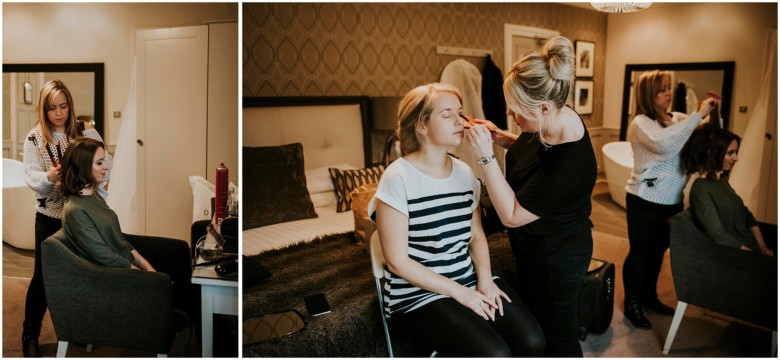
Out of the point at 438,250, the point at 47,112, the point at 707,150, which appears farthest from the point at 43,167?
the point at 707,150

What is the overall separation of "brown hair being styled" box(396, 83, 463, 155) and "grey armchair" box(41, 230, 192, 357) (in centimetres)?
84

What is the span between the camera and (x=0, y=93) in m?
1.94

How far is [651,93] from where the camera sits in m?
2.85

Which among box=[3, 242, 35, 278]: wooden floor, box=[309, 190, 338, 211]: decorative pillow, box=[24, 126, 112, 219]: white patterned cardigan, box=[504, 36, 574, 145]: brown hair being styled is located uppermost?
box=[504, 36, 574, 145]: brown hair being styled

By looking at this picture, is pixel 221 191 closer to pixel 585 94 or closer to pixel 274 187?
pixel 274 187

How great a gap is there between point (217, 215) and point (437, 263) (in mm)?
790

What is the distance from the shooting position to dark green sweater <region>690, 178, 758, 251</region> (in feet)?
8.48

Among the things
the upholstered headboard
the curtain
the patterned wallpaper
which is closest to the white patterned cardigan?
the upholstered headboard

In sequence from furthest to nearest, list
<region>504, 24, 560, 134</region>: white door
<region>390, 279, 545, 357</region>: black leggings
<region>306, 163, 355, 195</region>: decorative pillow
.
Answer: <region>504, 24, 560, 134</region>: white door
<region>306, 163, 355, 195</region>: decorative pillow
<region>390, 279, 545, 357</region>: black leggings

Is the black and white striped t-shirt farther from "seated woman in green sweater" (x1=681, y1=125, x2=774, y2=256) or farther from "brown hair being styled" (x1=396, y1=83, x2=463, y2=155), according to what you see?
"seated woman in green sweater" (x1=681, y1=125, x2=774, y2=256)

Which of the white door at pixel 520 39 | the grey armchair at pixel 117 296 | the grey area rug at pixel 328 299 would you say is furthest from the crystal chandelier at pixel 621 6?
the grey armchair at pixel 117 296

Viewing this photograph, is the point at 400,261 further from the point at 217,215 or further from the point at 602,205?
the point at 602,205

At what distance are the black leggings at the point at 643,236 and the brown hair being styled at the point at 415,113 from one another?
138 centimetres

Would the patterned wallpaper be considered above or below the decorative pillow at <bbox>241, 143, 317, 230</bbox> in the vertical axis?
above
